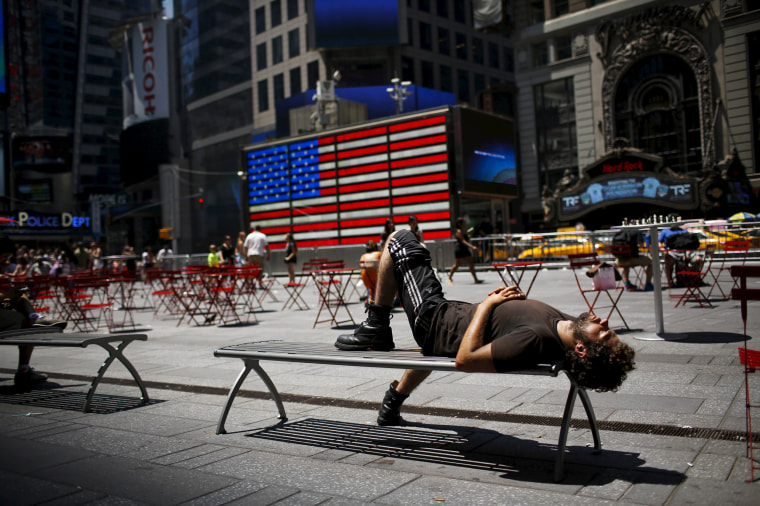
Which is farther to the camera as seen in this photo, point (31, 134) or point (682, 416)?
point (31, 134)

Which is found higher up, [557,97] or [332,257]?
[557,97]

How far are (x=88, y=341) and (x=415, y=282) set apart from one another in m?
2.96

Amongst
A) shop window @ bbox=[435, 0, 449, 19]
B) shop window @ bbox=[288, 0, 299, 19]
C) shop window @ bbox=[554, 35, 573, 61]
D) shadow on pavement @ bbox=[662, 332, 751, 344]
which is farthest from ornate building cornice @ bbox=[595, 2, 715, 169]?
shadow on pavement @ bbox=[662, 332, 751, 344]

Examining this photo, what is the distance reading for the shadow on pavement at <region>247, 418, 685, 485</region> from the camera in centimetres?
345

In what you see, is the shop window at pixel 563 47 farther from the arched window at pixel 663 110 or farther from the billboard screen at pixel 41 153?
the billboard screen at pixel 41 153

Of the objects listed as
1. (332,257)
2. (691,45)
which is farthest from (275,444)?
(691,45)

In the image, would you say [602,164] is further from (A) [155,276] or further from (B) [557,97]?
(A) [155,276]

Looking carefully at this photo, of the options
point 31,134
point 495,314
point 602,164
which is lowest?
point 495,314

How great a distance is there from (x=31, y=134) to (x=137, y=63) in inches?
1189

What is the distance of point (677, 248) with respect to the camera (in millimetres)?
11492

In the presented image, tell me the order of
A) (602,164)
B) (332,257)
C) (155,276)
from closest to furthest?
(155,276), (332,257), (602,164)

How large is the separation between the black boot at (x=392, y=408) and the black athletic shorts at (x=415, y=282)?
54 centimetres

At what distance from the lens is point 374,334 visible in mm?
4531

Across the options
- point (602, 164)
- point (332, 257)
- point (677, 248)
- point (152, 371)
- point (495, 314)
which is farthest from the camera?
point (602, 164)
